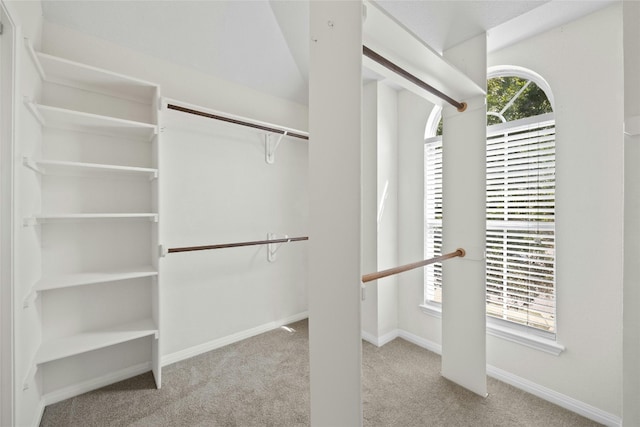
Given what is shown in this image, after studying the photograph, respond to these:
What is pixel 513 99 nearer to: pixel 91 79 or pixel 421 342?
pixel 421 342

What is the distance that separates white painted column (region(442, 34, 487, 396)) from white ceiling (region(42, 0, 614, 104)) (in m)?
0.20

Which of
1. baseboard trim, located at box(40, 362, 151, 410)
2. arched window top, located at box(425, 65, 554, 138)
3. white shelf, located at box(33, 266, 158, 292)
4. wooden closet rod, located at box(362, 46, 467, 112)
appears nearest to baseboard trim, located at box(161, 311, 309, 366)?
baseboard trim, located at box(40, 362, 151, 410)

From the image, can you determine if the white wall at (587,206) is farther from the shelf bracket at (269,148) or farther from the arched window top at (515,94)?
the shelf bracket at (269,148)

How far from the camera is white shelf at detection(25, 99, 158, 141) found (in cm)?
154

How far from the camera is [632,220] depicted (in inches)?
32.8

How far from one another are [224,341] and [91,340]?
93 centimetres

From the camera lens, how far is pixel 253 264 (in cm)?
259

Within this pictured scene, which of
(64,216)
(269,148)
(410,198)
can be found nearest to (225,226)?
(269,148)

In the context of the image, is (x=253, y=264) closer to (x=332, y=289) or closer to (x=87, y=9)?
(x=332, y=289)

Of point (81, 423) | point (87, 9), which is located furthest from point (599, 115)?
point (81, 423)

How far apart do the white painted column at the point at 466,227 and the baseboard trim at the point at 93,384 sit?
208cm

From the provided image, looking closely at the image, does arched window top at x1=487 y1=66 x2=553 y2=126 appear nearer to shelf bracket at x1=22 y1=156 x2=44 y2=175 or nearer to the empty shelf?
the empty shelf

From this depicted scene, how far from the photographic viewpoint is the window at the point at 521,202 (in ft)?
6.06

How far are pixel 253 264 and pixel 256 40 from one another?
5.97 feet
